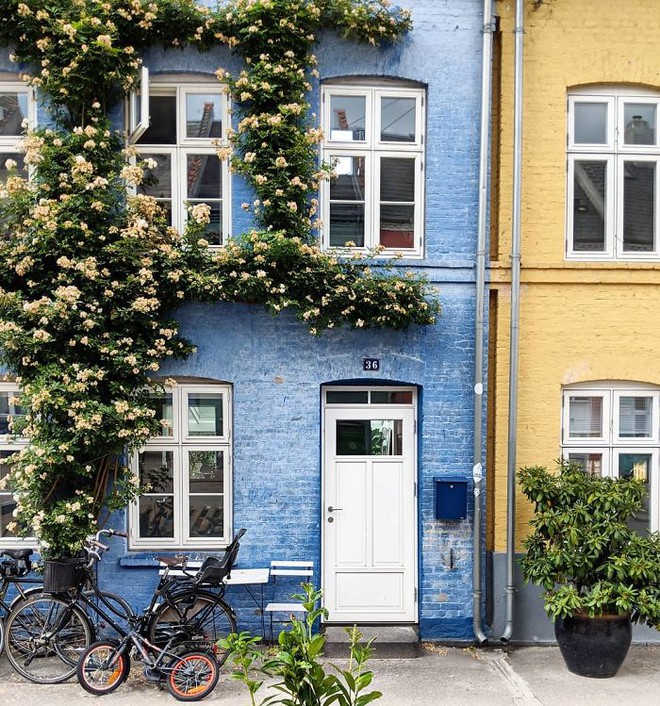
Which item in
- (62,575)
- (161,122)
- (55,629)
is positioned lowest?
(55,629)

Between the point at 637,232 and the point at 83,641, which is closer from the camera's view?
the point at 83,641

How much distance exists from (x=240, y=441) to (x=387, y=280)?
214 cm

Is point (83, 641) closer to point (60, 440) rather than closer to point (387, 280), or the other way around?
point (60, 440)

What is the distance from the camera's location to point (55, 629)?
654cm

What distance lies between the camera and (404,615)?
7.75m

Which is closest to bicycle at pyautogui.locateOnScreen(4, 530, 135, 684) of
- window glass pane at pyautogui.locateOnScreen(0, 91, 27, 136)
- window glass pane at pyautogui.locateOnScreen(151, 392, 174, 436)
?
window glass pane at pyautogui.locateOnScreen(151, 392, 174, 436)

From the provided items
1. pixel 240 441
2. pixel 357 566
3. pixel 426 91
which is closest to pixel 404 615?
pixel 357 566

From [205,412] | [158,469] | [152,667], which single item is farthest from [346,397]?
[152,667]

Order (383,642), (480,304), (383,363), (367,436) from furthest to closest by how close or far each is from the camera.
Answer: (367,436)
(383,363)
(480,304)
(383,642)

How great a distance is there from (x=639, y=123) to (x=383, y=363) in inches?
144

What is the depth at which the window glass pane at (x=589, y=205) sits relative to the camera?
7859 millimetres

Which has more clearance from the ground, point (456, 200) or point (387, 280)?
point (456, 200)

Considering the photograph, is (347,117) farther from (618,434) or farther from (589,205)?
(618,434)

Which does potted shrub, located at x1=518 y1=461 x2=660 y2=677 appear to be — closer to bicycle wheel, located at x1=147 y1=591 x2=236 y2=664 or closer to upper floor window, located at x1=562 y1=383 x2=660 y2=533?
upper floor window, located at x1=562 y1=383 x2=660 y2=533
